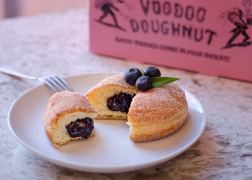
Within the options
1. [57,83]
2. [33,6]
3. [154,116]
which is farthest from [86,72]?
[33,6]

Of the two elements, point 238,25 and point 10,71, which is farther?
point 10,71

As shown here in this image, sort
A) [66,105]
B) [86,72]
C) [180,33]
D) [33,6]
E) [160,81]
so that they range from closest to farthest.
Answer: [66,105] → [160,81] → [180,33] → [86,72] → [33,6]

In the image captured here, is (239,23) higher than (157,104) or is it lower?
higher

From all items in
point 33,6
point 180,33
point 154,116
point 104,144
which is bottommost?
point 33,6

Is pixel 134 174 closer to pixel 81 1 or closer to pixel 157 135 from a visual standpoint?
pixel 157 135

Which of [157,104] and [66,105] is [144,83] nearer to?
[157,104]

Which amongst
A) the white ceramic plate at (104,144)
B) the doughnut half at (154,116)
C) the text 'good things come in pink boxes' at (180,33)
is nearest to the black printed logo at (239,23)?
the text 'good things come in pink boxes' at (180,33)

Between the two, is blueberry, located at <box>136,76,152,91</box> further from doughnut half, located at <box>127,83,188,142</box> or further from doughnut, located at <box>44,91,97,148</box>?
doughnut, located at <box>44,91,97,148</box>
